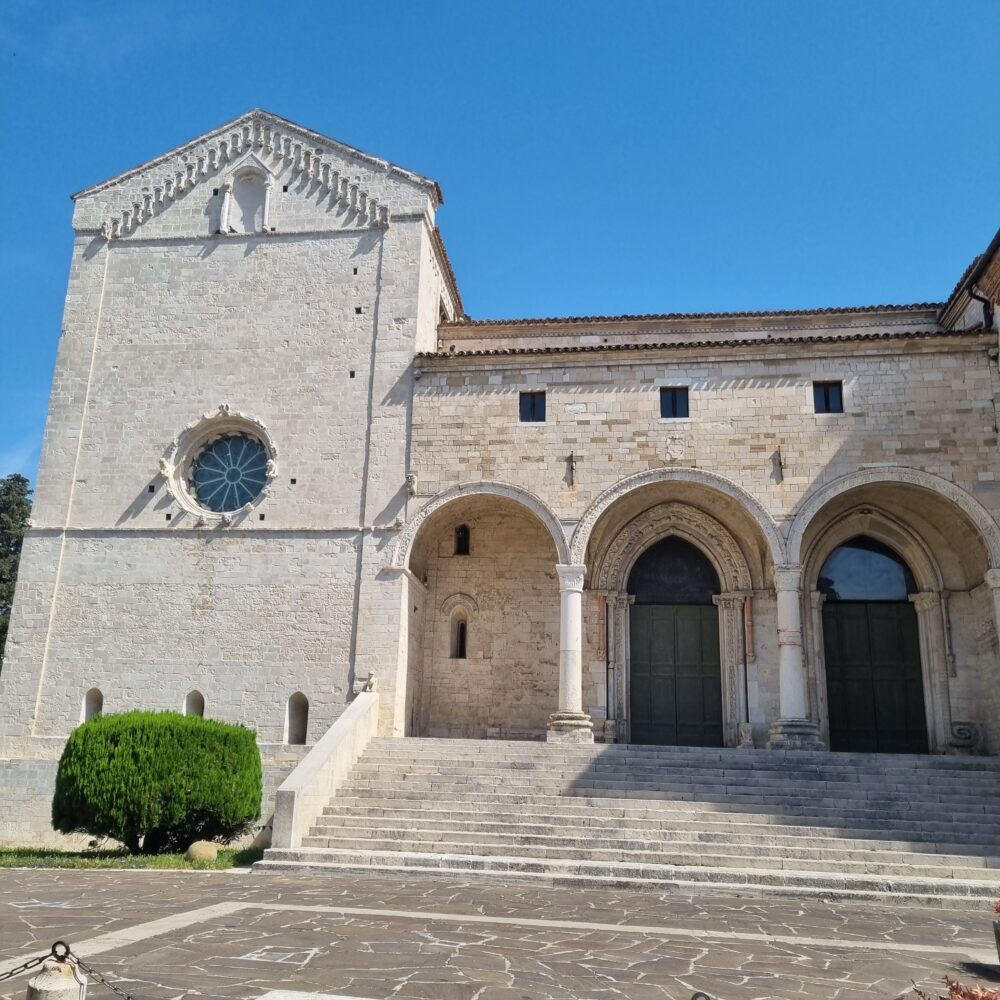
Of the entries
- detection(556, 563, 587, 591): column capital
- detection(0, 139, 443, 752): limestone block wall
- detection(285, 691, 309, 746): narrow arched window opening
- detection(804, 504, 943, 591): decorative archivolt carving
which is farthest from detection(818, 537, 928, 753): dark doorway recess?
detection(285, 691, 309, 746): narrow arched window opening

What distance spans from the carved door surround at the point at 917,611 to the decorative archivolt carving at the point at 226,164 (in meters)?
13.1

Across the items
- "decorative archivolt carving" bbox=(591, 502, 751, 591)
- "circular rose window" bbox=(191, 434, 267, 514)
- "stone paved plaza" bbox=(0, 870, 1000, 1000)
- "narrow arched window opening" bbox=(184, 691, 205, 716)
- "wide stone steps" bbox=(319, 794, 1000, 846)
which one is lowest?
"stone paved plaza" bbox=(0, 870, 1000, 1000)

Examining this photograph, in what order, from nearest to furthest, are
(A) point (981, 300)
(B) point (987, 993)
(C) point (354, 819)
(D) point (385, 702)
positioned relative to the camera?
(B) point (987, 993)
(C) point (354, 819)
(D) point (385, 702)
(A) point (981, 300)

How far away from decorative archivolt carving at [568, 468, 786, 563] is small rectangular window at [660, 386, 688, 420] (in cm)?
121

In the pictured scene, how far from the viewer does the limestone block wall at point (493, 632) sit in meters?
19.1

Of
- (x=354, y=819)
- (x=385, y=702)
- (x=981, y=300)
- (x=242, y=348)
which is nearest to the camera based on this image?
(x=354, y=819)

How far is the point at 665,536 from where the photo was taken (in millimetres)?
19688

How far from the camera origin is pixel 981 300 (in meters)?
18.4

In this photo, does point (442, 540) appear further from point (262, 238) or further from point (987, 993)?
point (987, 993)

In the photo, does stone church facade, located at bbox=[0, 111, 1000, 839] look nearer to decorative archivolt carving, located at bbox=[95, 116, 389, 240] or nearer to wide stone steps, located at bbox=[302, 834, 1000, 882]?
decorative archivolt carving, located at bbox=[95, 116, 389, 240]

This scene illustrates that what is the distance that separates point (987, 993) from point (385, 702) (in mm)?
14185

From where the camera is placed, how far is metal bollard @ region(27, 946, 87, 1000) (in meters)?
4.64

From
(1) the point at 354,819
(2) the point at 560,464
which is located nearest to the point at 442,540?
(2) the point at 560,464

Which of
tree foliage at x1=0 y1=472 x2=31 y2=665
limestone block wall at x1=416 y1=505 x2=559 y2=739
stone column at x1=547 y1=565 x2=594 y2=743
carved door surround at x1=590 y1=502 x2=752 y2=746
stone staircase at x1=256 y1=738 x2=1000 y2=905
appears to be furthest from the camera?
tree foliage at x1=0 y1=472 x2=31 y2=665
